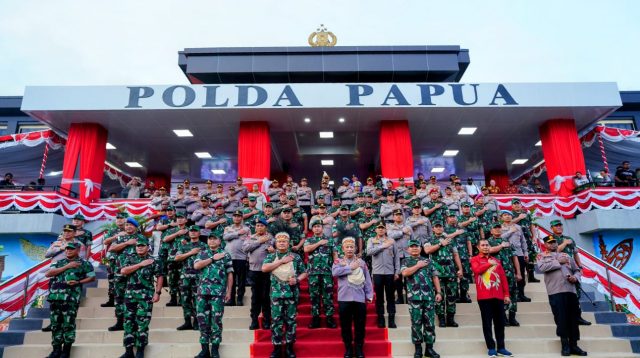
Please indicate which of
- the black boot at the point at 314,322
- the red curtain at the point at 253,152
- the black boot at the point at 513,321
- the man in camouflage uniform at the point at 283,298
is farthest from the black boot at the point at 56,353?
the red curtain at the point at 253,152

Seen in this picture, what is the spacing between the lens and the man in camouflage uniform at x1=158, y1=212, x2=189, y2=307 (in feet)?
23.8

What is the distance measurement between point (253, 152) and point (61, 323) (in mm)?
8842

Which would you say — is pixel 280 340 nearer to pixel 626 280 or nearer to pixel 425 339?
pixel 425 339

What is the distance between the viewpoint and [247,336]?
20.5ft

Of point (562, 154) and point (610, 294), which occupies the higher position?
point (562, 154)

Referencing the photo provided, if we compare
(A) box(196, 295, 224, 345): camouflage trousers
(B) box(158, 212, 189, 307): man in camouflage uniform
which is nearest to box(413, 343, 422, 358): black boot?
(A) box(196, 295, 224, 345): camouflage trousers

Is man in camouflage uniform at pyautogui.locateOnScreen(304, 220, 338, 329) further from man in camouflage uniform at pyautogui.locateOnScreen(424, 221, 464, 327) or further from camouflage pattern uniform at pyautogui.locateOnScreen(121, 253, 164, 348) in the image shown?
camouflage pattern uniform at pyautogui.locateOnScreen(121, 253, 164, 348)

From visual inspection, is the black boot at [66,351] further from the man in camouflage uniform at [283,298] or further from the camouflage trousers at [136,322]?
the man in camouflage uniform at [283,298]

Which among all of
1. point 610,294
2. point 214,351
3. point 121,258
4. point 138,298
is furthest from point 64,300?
point 610,294

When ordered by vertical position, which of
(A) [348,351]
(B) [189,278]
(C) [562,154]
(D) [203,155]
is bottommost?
(A) [348,351]

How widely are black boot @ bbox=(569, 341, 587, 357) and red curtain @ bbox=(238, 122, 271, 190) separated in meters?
9.88

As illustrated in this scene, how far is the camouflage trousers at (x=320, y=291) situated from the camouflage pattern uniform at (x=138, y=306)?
2.49 metres

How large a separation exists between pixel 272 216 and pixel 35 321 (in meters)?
4.59

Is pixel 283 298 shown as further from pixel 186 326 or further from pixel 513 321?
pixel 513 321
